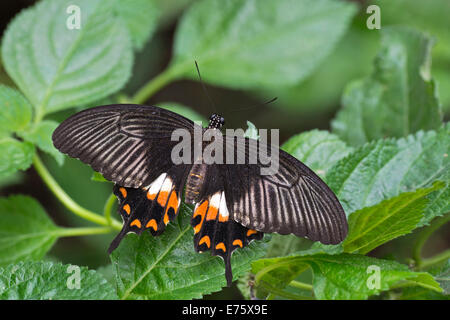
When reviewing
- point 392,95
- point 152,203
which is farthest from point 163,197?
point 392,95

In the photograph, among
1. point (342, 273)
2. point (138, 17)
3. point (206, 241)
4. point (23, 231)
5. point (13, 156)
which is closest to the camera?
point (342, 273)

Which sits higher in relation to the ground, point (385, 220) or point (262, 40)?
point (262, 40)

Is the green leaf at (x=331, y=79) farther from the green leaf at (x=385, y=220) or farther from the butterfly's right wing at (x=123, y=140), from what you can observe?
the green leaf at (x=385, y=220)

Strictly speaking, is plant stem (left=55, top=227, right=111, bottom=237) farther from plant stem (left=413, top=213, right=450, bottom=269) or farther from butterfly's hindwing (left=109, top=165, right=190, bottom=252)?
plant stem (left=413, top=213, right=450, bottom=269)

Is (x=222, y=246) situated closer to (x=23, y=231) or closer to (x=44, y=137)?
(x=44, y=137)

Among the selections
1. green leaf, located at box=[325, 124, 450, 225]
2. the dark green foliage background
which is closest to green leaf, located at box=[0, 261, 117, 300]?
the dark green foliage background
